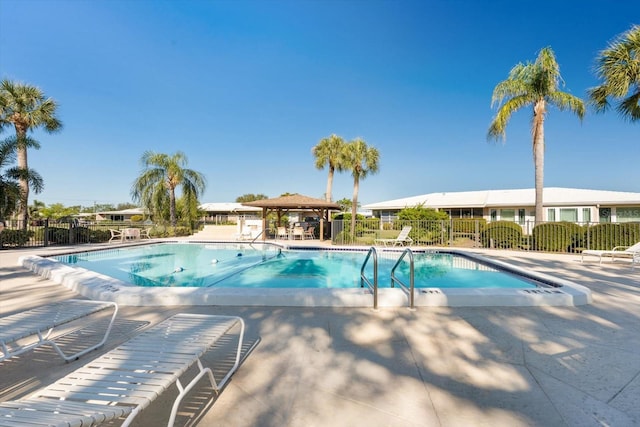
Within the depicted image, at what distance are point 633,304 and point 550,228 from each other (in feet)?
29.8

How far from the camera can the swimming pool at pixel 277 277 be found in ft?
15.7

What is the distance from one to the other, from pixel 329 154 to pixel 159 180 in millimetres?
13147

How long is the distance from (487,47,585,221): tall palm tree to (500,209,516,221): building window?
10664 millimetres

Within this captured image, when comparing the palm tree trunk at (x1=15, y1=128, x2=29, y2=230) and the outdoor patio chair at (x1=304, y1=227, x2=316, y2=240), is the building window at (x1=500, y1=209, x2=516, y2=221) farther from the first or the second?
the palm tree trunk at (x1=15, y1=128, x2=29, y2=230)

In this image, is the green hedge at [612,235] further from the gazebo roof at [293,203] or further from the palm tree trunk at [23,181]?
the palm tree trunk at [23,181]

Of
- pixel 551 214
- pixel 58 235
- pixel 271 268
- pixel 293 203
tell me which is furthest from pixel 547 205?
pixel 58 235

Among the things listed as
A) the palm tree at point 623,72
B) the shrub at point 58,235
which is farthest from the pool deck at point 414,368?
the shrub at point 58,235

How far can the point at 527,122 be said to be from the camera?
14570 mm

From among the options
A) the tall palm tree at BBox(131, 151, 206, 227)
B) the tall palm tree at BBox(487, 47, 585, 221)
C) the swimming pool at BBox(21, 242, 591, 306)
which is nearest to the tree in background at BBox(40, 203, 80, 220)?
the tall palm tree at BBox(131, 151, 206, 227)

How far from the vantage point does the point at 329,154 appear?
929 inches

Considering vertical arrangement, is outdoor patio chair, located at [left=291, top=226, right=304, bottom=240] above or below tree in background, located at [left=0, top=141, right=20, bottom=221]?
below

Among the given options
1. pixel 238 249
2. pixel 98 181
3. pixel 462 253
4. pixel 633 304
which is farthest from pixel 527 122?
pixel 98 181

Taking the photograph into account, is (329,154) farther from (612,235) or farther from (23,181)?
(23,181)

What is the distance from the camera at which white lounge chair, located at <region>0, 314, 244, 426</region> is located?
4.85ft
